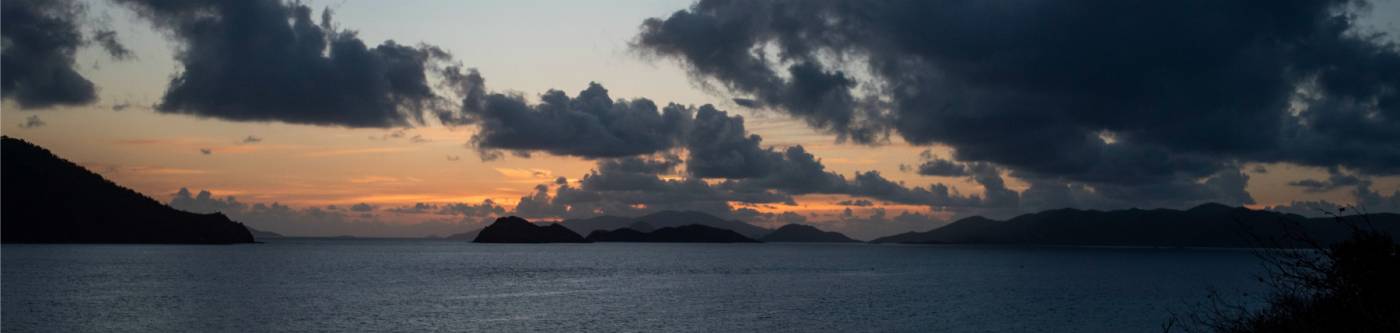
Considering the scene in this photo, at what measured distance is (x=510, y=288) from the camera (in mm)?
127438

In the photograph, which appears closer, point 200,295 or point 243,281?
point 200,295

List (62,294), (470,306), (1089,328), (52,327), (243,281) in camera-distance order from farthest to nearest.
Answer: (243,281) < (62,294) < (470,306) < (1089,328) < (52,327)

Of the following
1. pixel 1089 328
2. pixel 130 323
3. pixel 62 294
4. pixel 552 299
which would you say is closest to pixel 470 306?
pixel 552 299

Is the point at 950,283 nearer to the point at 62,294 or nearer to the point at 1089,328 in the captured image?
the point at 1089,328

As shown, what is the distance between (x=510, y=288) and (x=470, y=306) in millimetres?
31995

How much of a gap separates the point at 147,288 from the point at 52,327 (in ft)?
166

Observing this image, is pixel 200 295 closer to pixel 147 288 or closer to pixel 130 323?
pixel 147 288

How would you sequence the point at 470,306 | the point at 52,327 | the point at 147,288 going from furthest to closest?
1. the point at 147,288
2. the point at 470,306
3. the point at 52,327

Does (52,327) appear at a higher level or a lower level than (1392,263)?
lower

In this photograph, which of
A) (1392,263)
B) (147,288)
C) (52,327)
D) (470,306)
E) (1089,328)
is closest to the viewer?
(1392,263)

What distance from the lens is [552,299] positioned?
107062mm

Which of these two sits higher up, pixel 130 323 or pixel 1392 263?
pixel 1392 263

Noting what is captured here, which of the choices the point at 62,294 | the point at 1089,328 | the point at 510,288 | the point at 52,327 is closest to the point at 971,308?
the point at 1089,328

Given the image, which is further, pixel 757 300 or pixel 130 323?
pixel 757 300
